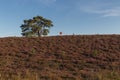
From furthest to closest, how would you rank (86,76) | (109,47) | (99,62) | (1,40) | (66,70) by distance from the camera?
1. (1,40)
2. (109,47)
3. (99,62)
4. (66,70)
5. (86,76)

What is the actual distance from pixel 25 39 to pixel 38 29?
120ft

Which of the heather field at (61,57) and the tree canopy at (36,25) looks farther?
the tree canopy at (36,25)

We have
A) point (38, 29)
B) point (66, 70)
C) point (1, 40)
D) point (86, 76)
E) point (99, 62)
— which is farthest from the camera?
point (38, 29)

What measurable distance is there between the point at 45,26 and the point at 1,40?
126 feet

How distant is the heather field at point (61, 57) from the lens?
17734 mm

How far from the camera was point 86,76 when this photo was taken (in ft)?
57.7

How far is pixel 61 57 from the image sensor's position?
77.2 ft

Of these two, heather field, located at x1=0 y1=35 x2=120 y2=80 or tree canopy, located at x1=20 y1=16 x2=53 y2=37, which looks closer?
heather field, located at x1=0 y1=35 x2=120 y2=80

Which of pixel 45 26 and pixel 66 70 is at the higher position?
pixel 45 26

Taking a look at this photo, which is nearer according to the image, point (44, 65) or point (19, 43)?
point (44, 65)

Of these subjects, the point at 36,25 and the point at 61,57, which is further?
the point at 36,25

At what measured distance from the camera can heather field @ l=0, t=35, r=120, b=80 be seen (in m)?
17.7

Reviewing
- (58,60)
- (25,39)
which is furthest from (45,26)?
(58,60)

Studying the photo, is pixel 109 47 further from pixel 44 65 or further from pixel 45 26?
pixel 45 26
